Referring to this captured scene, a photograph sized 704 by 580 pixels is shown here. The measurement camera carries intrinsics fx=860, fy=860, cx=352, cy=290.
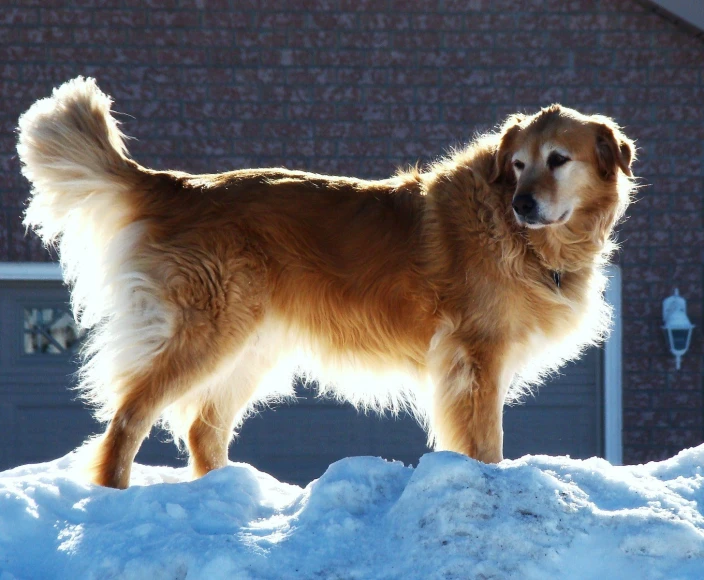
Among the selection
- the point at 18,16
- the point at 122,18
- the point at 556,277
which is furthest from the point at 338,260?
the point at 18,16

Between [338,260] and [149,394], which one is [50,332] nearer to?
[149,394]

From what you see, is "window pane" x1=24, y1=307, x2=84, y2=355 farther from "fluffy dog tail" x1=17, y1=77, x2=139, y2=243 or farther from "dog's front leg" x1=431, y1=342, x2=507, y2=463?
"dog's front leg" x1=431, y1=342, x2=507, y2=463

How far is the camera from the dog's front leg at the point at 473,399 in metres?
3.90

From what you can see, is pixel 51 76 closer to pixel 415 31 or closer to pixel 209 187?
pixel 415 31

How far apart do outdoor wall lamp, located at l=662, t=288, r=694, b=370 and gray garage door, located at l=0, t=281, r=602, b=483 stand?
0.68 meters

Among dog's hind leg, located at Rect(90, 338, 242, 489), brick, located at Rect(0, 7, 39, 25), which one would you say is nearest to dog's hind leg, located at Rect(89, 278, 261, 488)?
dog's hind leg, located at Rect(90, 338, 242, 489)

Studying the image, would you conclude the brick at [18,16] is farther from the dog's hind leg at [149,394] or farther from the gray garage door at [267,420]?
the dog's hind leg at [149,394]

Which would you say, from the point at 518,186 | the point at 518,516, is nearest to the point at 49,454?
the point at 518,186

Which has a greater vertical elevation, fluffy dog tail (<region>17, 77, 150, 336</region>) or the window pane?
fluffy dog tail (<region>17, 77, 150, 336</region>)

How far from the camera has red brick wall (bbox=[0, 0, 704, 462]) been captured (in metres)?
7.51

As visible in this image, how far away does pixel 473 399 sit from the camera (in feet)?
12.8

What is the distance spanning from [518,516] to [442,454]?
366 mm

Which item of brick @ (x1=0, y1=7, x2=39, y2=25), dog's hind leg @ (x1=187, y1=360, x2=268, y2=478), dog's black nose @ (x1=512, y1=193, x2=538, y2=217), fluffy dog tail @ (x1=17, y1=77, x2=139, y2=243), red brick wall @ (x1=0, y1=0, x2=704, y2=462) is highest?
brick @ (x1=0, y1=7, x2=39, y2=25)

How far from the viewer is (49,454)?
7633 millimetres
